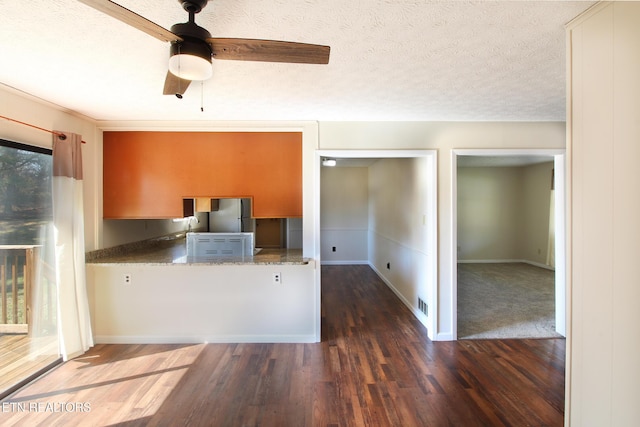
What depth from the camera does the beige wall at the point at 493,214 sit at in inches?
278

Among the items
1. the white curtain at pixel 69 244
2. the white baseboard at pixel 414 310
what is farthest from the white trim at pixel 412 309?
the white curtain at pixel 69 244

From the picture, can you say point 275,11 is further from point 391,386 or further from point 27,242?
point 27,242

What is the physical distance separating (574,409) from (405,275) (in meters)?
2.87

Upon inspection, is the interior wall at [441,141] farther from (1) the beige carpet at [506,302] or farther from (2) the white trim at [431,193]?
(1) the beige carpet at [506,302]

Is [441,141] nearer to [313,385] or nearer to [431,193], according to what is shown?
[431,193]

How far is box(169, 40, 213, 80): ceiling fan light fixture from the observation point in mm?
1197

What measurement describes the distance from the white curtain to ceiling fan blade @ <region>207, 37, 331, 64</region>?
2.25 metres

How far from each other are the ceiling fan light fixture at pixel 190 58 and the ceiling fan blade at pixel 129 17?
0.04 m

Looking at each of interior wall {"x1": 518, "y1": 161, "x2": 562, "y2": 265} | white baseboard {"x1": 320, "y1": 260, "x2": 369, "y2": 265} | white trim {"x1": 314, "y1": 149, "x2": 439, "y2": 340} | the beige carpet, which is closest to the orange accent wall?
white trim {"x1": 314, "y1": 149, "x2": 439, "y2": 340}

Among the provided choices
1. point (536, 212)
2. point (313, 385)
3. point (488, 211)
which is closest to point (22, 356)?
point (313, 385)

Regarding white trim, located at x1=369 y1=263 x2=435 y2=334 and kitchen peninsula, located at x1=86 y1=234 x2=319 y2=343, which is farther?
white trim, located at x1=369 y1=263 x2=435 y2=334

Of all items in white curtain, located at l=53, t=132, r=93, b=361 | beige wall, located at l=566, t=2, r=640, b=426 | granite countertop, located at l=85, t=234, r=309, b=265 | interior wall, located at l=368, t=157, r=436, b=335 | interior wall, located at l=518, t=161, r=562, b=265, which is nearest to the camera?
beige wall, located at l=566, t=2, r=640, b=426

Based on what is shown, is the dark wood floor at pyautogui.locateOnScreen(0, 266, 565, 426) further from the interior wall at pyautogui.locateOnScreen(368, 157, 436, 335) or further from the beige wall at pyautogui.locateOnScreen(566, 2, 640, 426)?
the beige wall at pyautogui.locateOnScreen(566, 2, 640, 426)

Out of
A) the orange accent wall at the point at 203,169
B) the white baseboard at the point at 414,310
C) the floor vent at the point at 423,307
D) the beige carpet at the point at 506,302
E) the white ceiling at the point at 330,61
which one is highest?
the white ceiling at the point at 330,61
